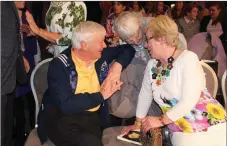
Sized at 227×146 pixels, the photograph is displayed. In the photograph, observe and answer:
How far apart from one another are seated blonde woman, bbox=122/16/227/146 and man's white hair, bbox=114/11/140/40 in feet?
0.72

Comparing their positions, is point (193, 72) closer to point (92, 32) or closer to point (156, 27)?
point (156, 27)

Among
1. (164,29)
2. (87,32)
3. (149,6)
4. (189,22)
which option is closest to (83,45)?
(87,32)

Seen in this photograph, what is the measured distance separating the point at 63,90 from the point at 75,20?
0.64 meters

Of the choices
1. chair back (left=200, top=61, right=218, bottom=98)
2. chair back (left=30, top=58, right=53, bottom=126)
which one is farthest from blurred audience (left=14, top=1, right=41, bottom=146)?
chair back (left=200, top=61, right=218, bottom=98)

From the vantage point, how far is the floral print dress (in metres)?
2.46

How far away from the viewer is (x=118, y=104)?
233 centimetres

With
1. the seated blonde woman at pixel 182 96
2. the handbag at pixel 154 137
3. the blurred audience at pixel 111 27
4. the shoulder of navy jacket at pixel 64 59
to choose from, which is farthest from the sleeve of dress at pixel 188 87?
the blurred audience at pixel 111 27

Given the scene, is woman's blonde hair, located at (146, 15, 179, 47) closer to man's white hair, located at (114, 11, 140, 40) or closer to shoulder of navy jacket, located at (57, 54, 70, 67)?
man's white hair, located at (114, 11, 140, 40)

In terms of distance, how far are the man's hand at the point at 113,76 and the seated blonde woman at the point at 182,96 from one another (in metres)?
0.28

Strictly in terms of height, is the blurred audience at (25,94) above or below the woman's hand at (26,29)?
below

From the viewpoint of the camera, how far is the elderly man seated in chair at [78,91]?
2014 mm

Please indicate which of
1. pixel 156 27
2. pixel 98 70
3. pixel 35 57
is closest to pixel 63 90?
pixel 98 70

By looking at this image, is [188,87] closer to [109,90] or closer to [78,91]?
[109,90]

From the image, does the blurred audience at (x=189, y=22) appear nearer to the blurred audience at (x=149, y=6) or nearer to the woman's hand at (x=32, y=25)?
the blurred audience at (x=149, y=6)
